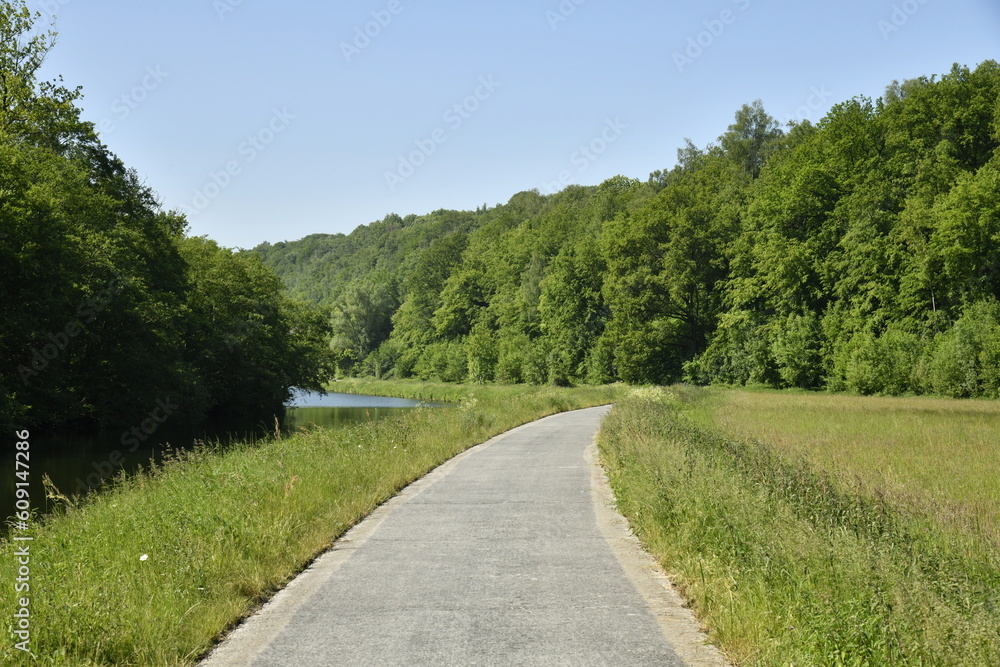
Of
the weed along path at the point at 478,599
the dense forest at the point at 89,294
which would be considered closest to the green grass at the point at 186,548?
the weed along path at the point at 478,599

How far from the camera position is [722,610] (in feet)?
19.5

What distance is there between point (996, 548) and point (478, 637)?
536 cm

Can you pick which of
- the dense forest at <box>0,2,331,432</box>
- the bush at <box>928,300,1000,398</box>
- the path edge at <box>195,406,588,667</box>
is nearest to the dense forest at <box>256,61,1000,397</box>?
the bush at <box>928,300,1000,398</box>

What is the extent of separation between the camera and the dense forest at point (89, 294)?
2709cm

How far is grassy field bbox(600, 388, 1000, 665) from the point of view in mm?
4797

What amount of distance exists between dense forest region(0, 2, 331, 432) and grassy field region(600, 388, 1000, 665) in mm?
21544

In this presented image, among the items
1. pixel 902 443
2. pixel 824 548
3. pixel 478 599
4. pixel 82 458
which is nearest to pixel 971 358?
pixel 902 443

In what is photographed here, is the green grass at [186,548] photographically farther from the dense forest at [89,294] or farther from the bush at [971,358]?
the bush at [971,358]

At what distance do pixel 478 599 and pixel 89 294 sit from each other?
27.3 meters

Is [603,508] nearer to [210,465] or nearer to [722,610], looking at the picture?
[722,610]

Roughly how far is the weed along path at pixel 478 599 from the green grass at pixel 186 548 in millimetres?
316

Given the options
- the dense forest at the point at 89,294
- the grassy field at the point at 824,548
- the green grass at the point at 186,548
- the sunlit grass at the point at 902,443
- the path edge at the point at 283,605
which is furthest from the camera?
the dense forest at the point at 89,294

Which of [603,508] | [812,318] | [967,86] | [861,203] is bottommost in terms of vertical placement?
[603,508]

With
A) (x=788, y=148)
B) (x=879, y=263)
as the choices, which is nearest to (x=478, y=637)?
(x=879, y=263)
